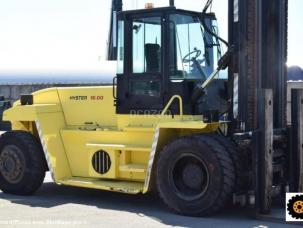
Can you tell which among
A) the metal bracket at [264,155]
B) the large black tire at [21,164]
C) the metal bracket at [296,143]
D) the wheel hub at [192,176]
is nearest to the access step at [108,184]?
the large black tire at [21,164]

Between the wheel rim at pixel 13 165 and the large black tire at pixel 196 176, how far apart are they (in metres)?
2.55

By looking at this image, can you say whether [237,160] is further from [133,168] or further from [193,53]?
[193,53]

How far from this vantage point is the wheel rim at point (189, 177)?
743 cm

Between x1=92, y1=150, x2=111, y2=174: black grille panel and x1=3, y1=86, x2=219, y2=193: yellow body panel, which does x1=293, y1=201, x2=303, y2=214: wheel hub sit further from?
x1=92, y1=150, x2=111, y2=174: black grille panel

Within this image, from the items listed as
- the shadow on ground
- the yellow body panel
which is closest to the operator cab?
the yellow body panel

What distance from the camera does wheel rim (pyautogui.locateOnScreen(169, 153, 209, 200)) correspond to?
7.43m

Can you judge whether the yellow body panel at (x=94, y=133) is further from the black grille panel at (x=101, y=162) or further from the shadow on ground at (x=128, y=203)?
the shadow on ground at (x=128, y=203)

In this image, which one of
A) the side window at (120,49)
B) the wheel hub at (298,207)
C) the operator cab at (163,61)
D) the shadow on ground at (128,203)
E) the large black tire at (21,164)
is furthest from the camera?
the large black tire at (21,164)

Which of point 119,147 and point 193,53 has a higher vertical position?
point 193,53

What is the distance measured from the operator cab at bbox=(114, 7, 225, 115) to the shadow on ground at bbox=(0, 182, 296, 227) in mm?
1311

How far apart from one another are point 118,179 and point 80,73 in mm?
31220

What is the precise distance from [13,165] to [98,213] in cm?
211

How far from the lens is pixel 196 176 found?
749 centimetres

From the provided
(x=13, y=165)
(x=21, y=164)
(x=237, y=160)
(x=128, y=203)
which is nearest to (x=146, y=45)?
(x=237, y=160)
